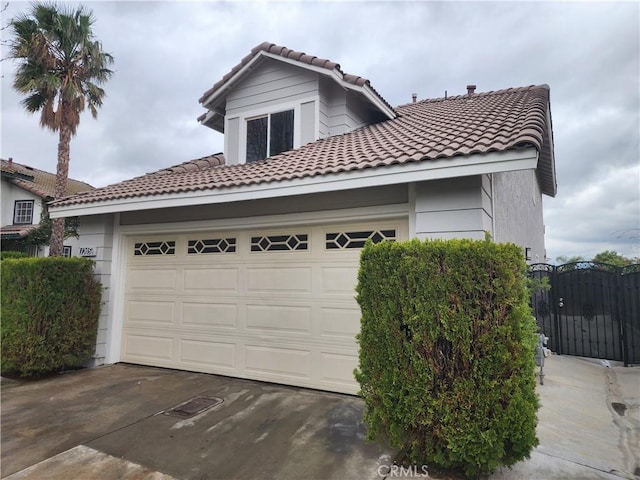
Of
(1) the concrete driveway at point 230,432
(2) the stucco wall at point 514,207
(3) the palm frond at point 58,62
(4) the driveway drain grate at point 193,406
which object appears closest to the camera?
(1) the concrete driveway at point 230,432

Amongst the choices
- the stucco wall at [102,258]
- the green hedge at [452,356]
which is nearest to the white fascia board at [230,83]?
the stucco wall at [102,258]

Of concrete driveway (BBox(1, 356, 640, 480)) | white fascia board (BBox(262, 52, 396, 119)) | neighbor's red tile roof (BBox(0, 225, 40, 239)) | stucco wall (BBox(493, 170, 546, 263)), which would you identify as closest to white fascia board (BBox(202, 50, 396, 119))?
white fascia board (BBox(262, 52, 396, 119))

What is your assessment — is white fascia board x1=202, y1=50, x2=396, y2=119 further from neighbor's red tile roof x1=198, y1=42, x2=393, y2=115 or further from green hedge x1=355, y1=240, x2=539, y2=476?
green hedge x1=355, y1=240, x2=539, y2=476

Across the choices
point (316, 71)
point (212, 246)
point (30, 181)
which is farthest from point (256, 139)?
point (30, 181)

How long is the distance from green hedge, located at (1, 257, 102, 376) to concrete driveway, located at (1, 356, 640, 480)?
411 mm

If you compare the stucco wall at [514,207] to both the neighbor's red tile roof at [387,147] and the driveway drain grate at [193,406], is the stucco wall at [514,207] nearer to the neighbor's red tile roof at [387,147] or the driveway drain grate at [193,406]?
the neighbor's red tile roof at [387,147]

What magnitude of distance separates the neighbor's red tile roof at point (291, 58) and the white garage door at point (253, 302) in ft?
11.5

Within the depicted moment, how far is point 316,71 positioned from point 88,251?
562cm

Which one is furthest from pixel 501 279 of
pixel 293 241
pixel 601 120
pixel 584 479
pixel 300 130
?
pixel 601 120

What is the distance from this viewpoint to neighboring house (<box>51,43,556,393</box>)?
4.18m

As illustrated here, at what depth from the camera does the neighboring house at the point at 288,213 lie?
4176mm

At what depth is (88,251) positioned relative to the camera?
267 inches

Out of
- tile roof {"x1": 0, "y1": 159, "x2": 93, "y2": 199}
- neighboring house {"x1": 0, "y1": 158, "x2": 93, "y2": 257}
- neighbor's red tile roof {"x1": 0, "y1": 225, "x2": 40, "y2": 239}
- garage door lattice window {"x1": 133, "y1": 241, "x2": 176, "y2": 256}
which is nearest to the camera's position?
garage door lattice window {"x1": 133, "y1": 241, "x2": 176, "y2": 256}

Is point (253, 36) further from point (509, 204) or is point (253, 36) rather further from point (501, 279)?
point (501, 279)
